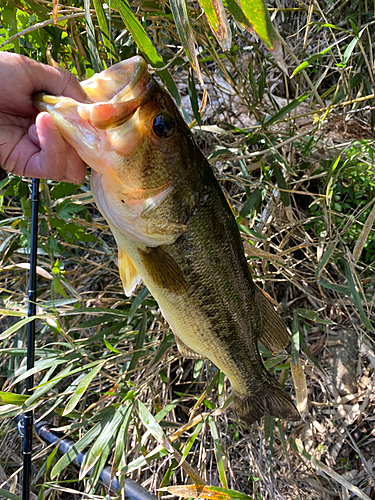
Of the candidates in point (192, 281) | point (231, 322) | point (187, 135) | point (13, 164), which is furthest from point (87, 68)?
point (231, 322)

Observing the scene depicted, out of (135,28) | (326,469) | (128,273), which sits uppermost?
(135,28)

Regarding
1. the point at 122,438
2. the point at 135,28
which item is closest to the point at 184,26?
the point at 135,28

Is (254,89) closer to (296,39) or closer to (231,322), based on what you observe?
(296,39)

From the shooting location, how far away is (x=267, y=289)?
2.93 m

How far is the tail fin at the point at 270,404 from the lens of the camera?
193 centimetres

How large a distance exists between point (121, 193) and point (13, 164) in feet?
1.76

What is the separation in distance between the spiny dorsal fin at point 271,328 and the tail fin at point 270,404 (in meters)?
0.21

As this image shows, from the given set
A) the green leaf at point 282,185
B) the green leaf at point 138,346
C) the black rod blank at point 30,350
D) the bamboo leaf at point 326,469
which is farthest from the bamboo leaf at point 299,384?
the black rod blank at point 30,350

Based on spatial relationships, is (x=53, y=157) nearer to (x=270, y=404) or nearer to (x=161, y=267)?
(x=161, y=267)

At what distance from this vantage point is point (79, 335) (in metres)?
3.07

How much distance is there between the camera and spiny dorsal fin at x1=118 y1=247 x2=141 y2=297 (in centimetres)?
169

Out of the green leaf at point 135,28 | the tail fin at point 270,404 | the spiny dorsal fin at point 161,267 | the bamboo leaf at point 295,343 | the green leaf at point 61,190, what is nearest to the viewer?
the green leaf at point 135,28

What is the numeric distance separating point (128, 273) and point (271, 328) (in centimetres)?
73

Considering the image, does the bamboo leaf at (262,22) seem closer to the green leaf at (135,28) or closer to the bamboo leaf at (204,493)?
the green leaf at (135,28)
